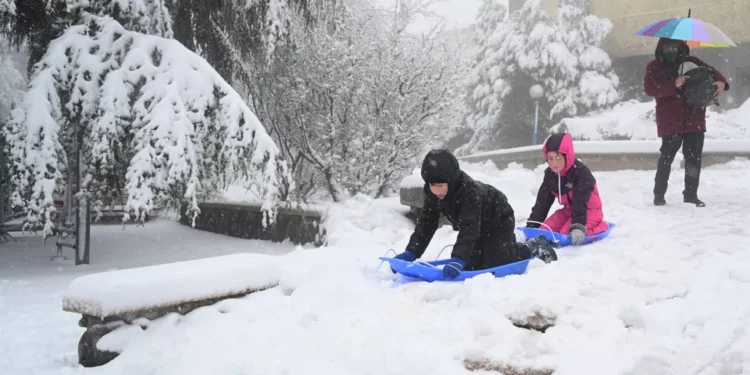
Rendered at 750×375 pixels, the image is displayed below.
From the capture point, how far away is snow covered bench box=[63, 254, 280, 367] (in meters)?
3.22

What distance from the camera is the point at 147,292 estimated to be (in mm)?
3346

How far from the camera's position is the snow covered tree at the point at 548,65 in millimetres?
19562

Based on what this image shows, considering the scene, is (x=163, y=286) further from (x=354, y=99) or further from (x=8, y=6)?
(x=354, y=99)

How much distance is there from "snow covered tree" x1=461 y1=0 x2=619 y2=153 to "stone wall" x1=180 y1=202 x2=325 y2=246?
43.9ft

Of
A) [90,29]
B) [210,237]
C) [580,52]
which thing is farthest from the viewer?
[580,52]

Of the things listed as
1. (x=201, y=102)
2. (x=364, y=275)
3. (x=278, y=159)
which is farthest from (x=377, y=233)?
(x=364, y=275)

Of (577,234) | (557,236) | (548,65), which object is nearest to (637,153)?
(557,236)

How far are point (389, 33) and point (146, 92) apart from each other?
4.11 m

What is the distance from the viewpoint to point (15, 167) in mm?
5898

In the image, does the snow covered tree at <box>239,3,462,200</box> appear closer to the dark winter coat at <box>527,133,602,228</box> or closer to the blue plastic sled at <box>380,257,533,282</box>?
the dark winter coat at <box>527,133,602,228</box>

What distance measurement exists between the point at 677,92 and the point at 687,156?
0.66m

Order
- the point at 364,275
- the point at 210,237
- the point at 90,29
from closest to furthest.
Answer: the point at 364,275
the point at 90,29
the point at 210,237

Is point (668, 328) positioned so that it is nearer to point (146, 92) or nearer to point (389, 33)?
point (146, 92)

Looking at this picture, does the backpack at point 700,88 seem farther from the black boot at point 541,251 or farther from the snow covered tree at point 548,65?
the snow covered tree at point 548,65
